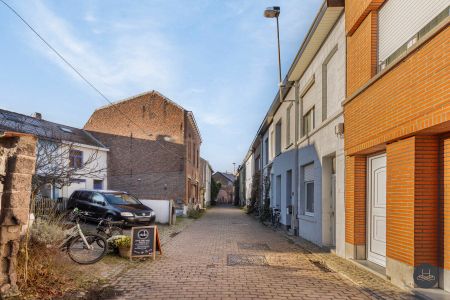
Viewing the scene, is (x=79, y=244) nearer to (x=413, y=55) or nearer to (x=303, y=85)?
(x=413, y=55)

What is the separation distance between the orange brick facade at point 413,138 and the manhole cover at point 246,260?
2999 millimetres

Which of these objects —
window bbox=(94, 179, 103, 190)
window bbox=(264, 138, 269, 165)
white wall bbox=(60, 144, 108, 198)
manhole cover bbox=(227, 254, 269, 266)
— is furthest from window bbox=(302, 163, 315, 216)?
window bbox=(94, 179, 103, 190)

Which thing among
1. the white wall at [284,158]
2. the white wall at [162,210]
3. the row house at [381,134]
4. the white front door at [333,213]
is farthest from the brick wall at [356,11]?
the white wall at [162,210]

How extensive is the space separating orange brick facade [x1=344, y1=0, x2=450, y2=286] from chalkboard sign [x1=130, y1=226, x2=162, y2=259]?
16.5ft

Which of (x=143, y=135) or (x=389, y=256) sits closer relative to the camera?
(x=389, y=256)

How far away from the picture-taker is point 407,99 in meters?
6.90

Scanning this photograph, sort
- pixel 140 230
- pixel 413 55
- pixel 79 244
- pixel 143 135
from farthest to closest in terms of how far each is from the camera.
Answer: pixel 143 135
pixel 140 230
pixel 79 244
pixel 413 55

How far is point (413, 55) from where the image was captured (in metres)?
6.72

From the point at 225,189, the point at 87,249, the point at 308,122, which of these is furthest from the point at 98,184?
the point at 225,189

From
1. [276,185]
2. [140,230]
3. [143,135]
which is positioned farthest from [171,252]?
[143,135]

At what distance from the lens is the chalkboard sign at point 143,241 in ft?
31.8

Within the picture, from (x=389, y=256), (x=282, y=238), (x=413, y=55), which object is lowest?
(x=282, y=238)

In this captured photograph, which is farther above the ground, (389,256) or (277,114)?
(277,114)

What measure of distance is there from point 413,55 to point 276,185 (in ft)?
53.1
